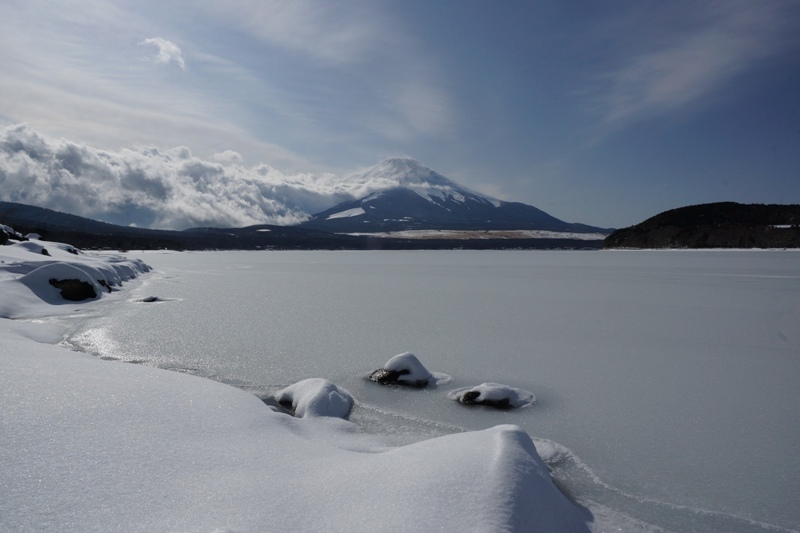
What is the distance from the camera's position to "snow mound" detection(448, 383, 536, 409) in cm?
599

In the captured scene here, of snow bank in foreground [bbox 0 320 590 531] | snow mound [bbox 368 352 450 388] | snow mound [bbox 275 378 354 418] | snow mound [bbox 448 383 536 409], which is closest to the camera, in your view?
snow bank in foreground [bbox 0 320 590 531]

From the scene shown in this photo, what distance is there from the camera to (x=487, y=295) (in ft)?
59.1

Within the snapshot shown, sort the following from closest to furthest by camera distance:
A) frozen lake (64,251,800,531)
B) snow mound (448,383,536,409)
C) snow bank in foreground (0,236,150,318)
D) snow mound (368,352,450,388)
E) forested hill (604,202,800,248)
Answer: frozen lake (64,251,800,531)
snow mound (448,383,536,409)
snow mound (368,352,450,388)
snow bank in foreground (0,236,150,318)
forested hill (604,202,800,248)

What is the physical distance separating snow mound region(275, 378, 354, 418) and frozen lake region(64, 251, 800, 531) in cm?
24

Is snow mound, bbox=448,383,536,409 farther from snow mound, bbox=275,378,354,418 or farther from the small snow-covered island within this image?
the small snow-covered island

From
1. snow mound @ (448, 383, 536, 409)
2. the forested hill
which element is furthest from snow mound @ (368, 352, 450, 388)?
the forested hill

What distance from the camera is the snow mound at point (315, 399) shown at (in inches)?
210

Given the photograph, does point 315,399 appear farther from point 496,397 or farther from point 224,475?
point 496,397

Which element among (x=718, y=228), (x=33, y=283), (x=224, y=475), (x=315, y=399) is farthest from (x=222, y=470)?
(x=718, y=228)

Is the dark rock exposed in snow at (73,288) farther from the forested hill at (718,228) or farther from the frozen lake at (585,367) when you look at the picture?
the forested hill at (718,228)

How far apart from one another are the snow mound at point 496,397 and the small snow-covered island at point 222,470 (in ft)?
5.76

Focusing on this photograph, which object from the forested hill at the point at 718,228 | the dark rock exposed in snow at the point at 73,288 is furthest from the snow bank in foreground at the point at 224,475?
the forested hill at the point at 718,228

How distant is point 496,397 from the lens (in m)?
6.01

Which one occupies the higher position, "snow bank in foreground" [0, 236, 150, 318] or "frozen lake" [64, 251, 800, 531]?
"snow bank in foreground" [0, 236, 150, 318]
